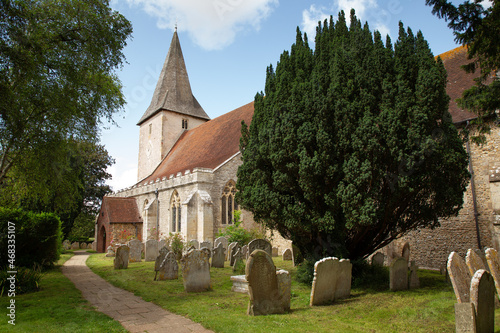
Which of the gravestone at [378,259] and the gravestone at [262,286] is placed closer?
the gravestone at [262,286]

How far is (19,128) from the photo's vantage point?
8234 millimetres

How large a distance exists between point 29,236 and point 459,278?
1089cm

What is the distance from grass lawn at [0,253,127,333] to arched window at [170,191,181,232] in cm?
1155

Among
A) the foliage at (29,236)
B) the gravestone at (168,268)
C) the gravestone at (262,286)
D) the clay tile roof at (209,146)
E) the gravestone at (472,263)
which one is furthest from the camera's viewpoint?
the clay tile roof at (209,146)

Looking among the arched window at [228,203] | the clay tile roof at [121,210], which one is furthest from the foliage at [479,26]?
the clay tile roof at [121,210]

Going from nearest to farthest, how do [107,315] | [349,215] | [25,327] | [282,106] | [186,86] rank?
[25,327] < [107,315] < [349,215] < [282,106] < [186,86]

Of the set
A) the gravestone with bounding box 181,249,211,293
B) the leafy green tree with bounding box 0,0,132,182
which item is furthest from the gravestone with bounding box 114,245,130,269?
the gravestone with bounding box 181,249,211,293

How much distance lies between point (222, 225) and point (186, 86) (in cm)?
1760

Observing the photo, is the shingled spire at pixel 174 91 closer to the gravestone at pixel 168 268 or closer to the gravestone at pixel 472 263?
the gravestone at pixel 168 268

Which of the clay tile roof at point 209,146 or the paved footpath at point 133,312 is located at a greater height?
the clay tile roof at point 209,146

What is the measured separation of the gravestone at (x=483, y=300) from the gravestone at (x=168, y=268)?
293 inches

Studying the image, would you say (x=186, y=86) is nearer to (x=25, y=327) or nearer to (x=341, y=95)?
(x=341, y=95)

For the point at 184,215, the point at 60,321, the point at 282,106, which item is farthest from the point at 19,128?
the point at 184,215

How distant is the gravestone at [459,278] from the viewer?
441 centimetres
